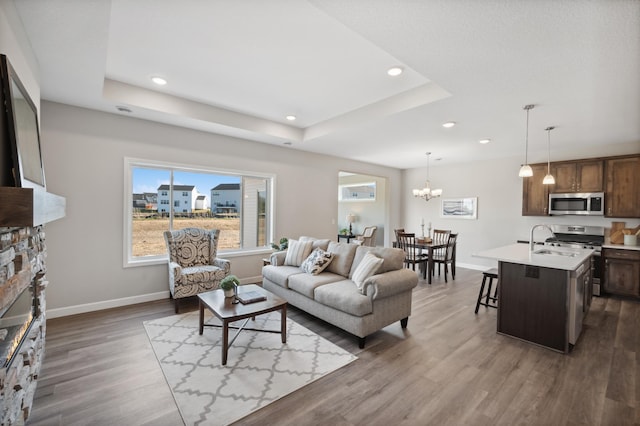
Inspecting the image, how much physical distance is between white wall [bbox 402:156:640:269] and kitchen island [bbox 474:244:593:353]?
3.17 metres

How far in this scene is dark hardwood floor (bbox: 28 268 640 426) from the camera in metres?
1.92

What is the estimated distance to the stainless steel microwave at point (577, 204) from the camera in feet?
16.3

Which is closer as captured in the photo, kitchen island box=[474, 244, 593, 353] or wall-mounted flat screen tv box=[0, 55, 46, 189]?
wall-mounted flat screen tv box=[0, 55, 46, 189]

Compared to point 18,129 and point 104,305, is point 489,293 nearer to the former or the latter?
point 18,129

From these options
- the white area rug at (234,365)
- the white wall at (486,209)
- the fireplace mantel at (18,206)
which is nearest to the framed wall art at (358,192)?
the white wall at (486,209)

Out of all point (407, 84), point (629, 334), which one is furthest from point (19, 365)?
point (629, 334)

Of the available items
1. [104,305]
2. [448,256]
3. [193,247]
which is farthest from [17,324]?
[448,256]

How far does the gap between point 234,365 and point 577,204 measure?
6.34m

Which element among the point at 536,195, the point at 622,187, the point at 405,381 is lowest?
the point at 405,381

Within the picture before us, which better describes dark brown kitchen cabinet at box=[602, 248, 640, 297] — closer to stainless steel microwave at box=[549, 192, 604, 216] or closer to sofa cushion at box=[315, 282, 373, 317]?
stainless steel microwave at box=[549, 192, 604, 216]

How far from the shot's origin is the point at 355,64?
2885mm

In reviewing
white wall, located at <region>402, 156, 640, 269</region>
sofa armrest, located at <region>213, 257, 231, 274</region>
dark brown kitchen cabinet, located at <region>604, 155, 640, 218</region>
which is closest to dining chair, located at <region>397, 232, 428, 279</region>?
white wall, located at <region>402, 156, 640, 269</region>

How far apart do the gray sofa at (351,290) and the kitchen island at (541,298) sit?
1019 millimetres

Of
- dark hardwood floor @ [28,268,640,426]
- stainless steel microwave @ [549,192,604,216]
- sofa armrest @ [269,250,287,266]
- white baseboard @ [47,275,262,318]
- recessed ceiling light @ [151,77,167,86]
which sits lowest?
dark hardwood floor @ [28,268,640,426]
